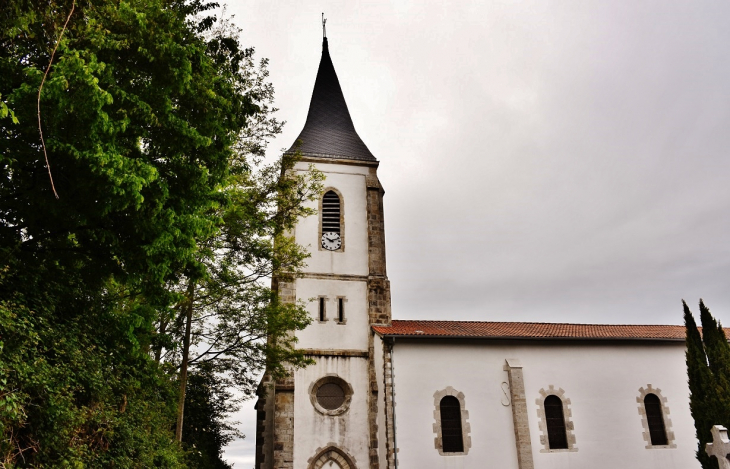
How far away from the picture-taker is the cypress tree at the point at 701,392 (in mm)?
15344

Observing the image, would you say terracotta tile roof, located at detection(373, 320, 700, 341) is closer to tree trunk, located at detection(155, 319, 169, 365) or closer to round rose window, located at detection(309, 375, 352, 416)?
round rose window, located at detection(309, 375, 352, 416)

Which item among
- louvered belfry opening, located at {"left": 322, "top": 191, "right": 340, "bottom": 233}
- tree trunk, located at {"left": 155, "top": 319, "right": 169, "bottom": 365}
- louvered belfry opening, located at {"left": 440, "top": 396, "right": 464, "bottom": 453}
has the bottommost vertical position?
louvered belfry opening, located at {"left": 440, "top": 396, "right": 464, "bottom": 453}

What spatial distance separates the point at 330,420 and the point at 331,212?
8.06 metres

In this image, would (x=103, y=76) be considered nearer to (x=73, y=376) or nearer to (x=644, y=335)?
(x=73, y=376)

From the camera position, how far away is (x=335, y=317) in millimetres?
19344

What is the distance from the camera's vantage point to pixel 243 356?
13.4 m

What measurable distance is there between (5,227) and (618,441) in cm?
1890

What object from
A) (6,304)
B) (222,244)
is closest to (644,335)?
(222,244)

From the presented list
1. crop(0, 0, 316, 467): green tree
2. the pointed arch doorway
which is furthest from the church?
crop(0, 0, 316, 467): green tree

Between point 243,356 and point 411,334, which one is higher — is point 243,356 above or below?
below

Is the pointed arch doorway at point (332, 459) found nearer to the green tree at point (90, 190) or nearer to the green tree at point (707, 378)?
the green tree at point (90, 190)

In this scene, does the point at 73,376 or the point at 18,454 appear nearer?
the point at 18,454

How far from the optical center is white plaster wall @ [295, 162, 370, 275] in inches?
797

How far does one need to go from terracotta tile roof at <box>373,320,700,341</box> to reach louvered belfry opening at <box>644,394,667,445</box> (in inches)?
88.9
